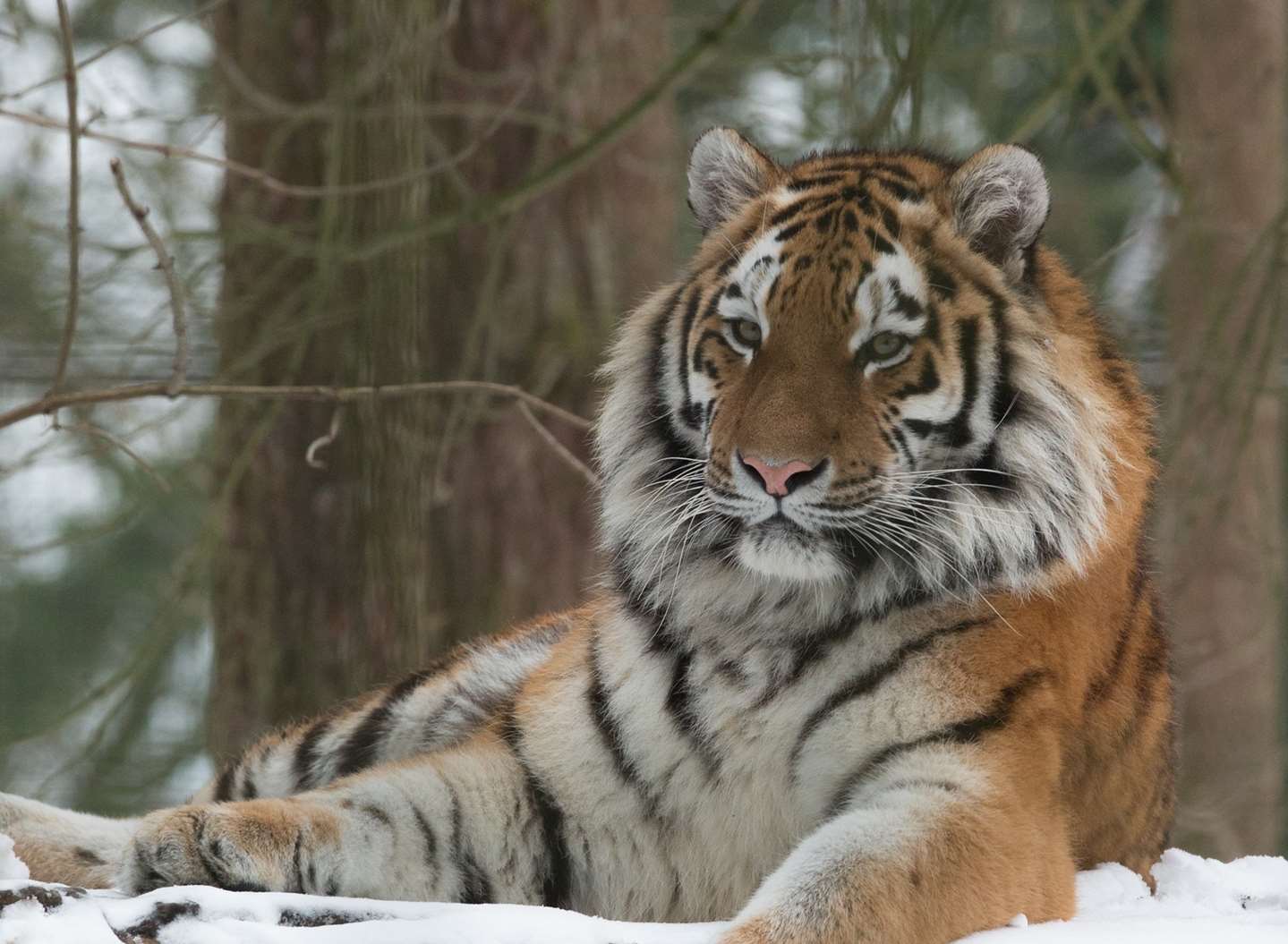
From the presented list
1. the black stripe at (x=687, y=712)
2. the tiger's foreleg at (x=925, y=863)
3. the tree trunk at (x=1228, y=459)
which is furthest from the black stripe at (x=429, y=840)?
the tree trunk at (x=1228, y=459)

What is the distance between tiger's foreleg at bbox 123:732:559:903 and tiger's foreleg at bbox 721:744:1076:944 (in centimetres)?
65

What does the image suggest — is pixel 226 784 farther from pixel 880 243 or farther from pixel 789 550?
pixel 880 243

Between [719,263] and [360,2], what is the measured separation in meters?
1.32

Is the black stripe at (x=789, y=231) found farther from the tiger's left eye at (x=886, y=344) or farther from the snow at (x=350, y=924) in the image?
the snow at (x=350, y=924)

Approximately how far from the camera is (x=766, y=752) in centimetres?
255

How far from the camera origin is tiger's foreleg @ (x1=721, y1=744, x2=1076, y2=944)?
214 cm

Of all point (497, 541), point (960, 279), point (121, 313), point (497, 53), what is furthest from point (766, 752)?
point (121, 313)

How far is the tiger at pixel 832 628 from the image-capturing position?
2.45 m

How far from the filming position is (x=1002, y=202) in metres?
2.68

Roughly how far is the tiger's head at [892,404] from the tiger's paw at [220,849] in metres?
0.76

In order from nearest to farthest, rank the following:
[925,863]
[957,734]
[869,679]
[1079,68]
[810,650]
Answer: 1. [925,863]
2. [957,734]
3. [869,679]
4. [810,650]
5. [1079,68]

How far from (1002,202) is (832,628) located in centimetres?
79

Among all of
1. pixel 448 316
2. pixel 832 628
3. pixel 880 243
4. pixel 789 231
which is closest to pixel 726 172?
pixel 789 231

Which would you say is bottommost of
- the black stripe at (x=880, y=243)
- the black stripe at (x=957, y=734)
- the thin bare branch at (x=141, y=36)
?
the black stripe at (x=957, y=734)
